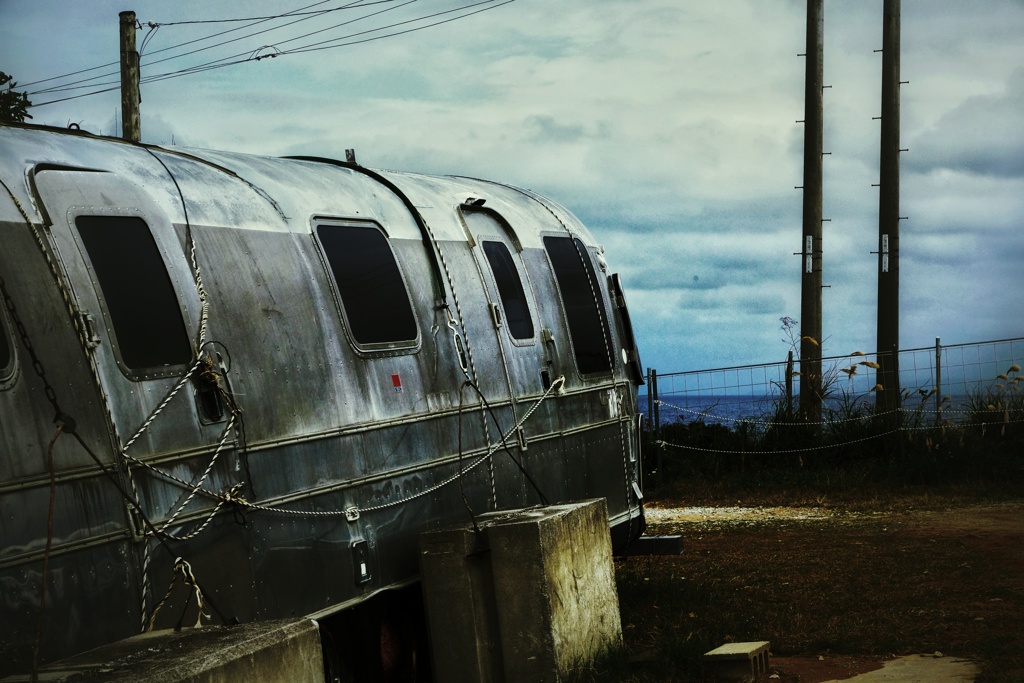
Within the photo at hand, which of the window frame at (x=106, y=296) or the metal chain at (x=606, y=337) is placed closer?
the window frame at (x=106, y=296)

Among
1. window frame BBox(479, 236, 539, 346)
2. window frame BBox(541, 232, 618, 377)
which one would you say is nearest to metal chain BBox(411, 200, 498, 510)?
window frame BBox(479, 236, 539, 346)

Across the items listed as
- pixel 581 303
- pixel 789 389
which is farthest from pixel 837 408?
pixel 581 303

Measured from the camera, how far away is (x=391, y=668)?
7492 millimetres

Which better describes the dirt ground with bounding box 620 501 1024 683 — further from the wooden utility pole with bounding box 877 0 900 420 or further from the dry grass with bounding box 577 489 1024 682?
the wooden utility pole with bounding box 877 0 900 420

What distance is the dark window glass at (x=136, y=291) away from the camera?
5.50m

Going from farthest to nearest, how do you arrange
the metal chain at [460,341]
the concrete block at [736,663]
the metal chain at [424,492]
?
1. the metal chain at [460,341]
2. the concrete block at [736,663]
3. the metal chain at [424,492]

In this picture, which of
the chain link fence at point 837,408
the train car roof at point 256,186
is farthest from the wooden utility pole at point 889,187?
the train car roof at point 256,186

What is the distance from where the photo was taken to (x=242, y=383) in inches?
240

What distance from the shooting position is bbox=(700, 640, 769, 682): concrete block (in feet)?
24.9

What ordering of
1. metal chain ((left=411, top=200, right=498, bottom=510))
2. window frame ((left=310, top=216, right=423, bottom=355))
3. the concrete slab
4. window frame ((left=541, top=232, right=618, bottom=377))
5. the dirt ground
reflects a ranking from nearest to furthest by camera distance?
window frame ((left=310, top=216, right=423, bottom=355))
the concrete slab
metal chain ((left=411, top=200, right=498, bottom=510))
the dirt ground
window frame ((left=541, top=232, right=618, bottom=377))

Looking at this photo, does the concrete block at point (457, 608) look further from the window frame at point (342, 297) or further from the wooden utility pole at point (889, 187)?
the wooden utility pole at point (889, 187)

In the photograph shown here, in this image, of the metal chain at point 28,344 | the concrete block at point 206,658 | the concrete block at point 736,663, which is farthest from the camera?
the concrete block at point 736,663

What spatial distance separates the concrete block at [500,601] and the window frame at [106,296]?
2.06m

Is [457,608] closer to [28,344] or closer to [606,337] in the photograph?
[28,344]
